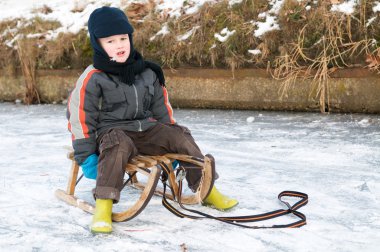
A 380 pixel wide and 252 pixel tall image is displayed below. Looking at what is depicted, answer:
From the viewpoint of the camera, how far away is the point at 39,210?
2502mm

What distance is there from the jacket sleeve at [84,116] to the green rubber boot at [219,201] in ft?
1.76

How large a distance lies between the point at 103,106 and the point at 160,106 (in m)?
0.31

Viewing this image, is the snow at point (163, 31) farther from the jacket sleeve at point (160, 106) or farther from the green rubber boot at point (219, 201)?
the green rubber boot at point (219, 201)

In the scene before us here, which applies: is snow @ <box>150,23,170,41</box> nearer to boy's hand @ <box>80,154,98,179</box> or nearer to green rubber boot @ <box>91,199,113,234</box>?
boy's hand @ <box>80,154,98,179</box>

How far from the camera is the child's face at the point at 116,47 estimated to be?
2514mm

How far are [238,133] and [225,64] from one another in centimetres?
118

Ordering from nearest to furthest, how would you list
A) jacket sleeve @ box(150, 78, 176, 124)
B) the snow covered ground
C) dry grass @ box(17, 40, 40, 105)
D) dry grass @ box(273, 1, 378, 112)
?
1. the snow covered ground
2. jacket sleeve @ box(150, 78, 176, 124)
3. dry grass @ box(273, 1, 378, 112)
4. dry grass @ box(17, 40, 40, 105)

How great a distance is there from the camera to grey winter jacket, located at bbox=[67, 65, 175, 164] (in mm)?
2451

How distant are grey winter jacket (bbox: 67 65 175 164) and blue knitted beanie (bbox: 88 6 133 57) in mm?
132

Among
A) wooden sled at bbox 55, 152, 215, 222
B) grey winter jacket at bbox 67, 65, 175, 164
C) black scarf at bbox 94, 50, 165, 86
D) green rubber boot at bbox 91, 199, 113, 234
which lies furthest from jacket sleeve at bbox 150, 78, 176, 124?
green rubber boot at bbox 91, 199, 113, 234

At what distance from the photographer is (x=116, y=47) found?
2.51 m

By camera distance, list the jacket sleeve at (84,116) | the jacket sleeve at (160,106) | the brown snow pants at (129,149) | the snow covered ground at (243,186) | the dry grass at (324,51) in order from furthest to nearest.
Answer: the dry grass at (324,51)
the jacket sleeve at (160,106)
the jacket sleeve at (84,116)
the brown snow pants at (129,149)
the snow covered ground at (243,186)

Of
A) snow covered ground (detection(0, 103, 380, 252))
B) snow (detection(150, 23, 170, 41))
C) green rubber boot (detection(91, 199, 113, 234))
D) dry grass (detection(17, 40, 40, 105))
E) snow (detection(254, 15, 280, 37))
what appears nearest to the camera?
snow covered ground (detection(0, 103, 380, 252))

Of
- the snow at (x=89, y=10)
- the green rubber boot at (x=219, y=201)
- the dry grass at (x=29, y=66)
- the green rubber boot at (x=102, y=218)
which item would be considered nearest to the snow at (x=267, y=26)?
the snow at (x=89, y=10)
